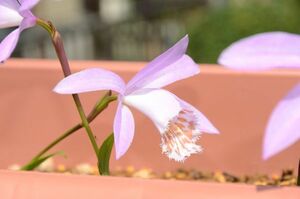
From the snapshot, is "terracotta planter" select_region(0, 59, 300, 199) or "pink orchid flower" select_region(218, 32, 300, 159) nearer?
"pink orchid flower" select_region(218, 32, 300, 159)

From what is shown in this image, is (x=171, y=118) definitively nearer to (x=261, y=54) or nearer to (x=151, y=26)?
(x=261, y=54)

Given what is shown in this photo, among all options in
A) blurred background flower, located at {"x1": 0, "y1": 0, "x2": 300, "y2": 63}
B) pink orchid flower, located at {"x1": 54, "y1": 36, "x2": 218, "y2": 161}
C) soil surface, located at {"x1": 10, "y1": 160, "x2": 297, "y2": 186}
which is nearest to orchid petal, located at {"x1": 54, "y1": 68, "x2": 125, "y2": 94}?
pink orchid flower, located at {"x1": 54, "y1": 36, "x2": 218, "y2": 161}

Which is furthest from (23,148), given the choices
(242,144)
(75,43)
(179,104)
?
(75,43)

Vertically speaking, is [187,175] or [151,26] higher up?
[151,26]

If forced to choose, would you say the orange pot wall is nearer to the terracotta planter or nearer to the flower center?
the terracotta planter

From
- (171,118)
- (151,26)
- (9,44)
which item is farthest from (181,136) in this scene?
(151,26)

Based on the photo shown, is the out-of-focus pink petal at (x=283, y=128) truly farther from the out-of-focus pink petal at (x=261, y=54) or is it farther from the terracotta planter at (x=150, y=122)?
the terracotta planter at (x=150, y=122)

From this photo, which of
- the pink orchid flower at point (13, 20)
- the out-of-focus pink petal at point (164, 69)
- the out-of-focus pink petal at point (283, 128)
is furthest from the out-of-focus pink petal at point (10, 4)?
the out-of-focus pink petal at point (283, 128)
